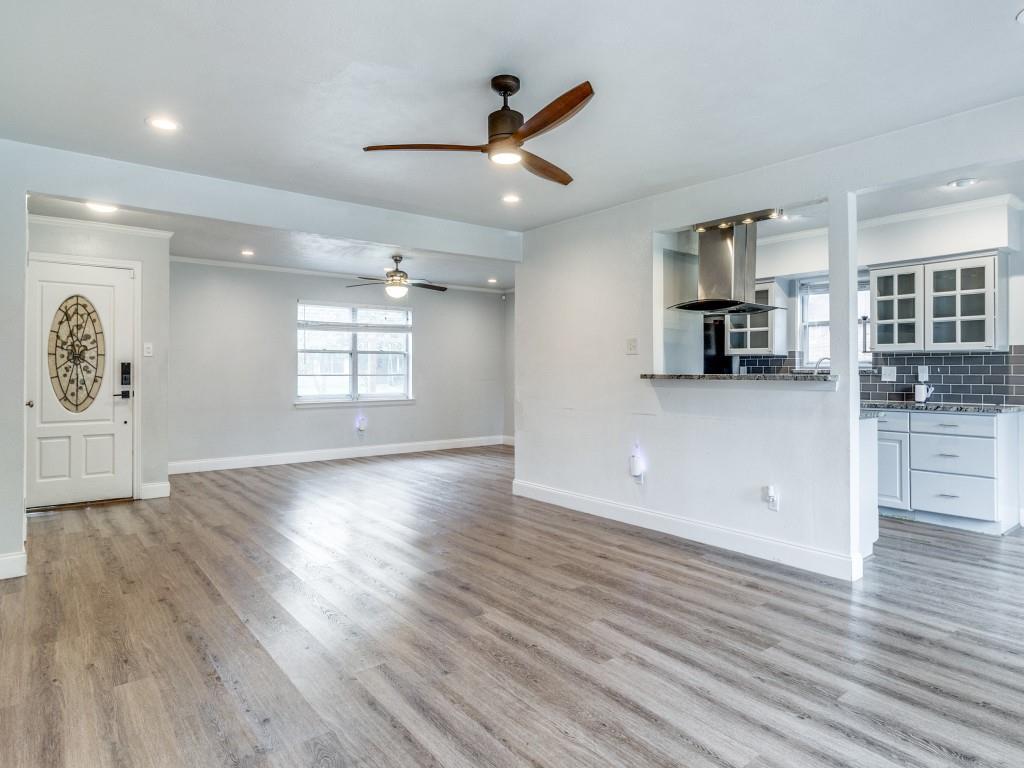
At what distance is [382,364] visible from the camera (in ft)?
28.8

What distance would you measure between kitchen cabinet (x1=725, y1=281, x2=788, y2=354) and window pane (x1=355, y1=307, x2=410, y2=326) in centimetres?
481

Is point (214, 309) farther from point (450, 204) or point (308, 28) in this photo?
point (308, 28)

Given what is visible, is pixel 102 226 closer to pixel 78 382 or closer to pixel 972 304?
pixel 78 382

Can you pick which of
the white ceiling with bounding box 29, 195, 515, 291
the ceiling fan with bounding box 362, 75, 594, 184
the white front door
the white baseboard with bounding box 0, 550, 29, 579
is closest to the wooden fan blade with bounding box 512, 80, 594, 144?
the ceiling fan with bounding box 362, 75, 594, 184

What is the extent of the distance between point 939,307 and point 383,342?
668cm

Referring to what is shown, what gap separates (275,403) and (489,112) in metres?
5.86

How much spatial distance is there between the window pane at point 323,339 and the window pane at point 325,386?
0.44 m

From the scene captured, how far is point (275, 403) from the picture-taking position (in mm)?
7785

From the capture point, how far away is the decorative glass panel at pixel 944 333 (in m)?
4.86

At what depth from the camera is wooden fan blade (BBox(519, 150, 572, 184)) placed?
9.39 ft

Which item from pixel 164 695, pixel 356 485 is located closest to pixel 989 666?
pixel 164 695

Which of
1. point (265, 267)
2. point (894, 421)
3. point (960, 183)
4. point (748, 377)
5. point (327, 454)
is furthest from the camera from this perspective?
point (327, 454)

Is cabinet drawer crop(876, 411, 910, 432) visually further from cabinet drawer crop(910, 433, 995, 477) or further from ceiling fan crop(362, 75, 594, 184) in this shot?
ceiling fan crop(362, 75, 594, 184)

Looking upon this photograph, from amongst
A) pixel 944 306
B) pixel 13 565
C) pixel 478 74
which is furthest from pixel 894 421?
pixel 13 565
